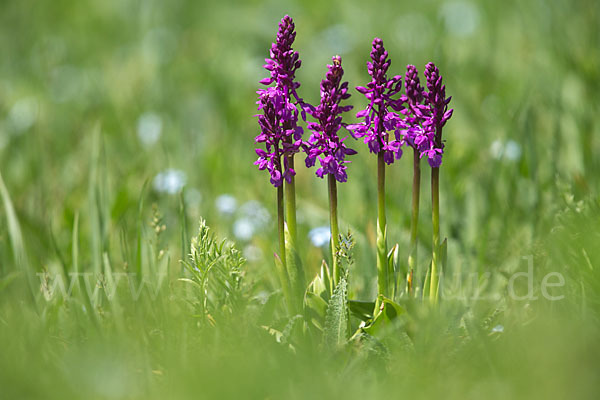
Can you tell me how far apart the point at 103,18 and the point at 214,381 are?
660cm

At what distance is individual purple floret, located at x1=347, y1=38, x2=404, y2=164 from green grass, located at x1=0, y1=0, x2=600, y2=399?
0.51 metres

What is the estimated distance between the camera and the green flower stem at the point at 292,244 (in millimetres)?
1954

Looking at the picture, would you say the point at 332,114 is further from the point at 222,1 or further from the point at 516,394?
the point at 222,1

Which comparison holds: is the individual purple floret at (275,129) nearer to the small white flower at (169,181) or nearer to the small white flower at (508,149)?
the small white flower at (169,181)

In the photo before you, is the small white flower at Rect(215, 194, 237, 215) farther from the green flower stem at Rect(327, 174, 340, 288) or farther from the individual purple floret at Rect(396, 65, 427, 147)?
the individual purple floret at Rect(396, 65, 427, 147)

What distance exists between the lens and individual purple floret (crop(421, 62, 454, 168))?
6.11 ft

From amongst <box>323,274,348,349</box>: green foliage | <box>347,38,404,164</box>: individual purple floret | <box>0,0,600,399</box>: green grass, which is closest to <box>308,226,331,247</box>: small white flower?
<box>0,0,600,399</box>: green grass

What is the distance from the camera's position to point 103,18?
7348mm

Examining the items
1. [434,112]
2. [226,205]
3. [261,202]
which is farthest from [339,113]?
[261,202]

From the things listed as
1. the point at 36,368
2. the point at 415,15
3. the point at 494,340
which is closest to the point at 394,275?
the point at 494,340

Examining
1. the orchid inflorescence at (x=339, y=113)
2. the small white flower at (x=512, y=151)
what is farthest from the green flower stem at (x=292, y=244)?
the small white flower at (x=512, y=151)

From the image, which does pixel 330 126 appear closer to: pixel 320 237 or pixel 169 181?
pixel 320 237

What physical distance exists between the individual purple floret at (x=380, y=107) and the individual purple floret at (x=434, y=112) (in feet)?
0.27

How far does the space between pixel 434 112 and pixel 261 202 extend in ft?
6.03
